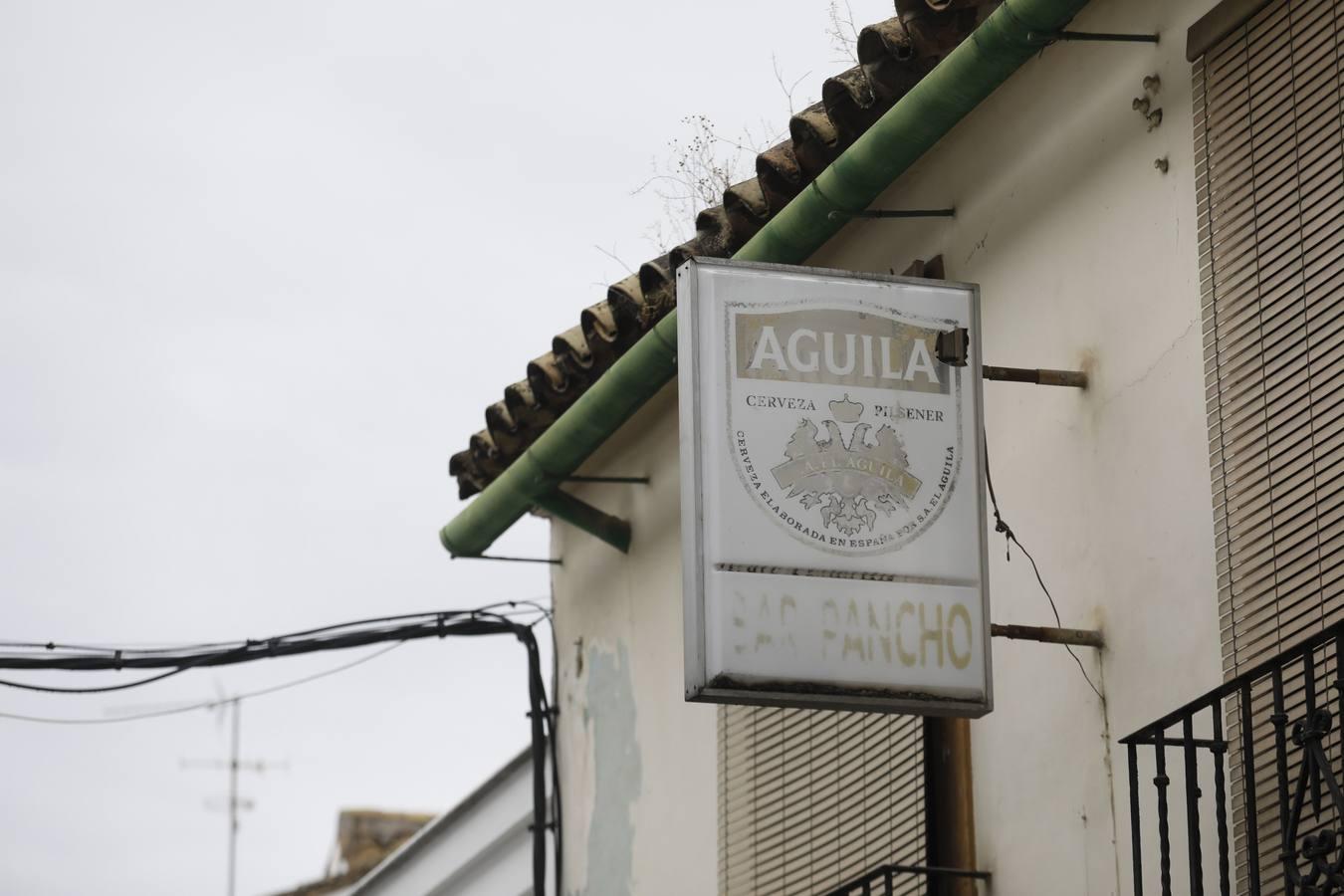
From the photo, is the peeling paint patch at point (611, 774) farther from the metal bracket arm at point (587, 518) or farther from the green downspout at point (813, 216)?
the green downspout at point (813, 216)

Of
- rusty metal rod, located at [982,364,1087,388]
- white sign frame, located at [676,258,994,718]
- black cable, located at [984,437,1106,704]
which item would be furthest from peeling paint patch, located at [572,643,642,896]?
white sign frame, located at [676,258,994,718]

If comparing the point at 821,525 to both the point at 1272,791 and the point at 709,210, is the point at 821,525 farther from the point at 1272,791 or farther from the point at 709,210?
the point at 709,210

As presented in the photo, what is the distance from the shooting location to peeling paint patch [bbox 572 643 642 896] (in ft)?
36.5

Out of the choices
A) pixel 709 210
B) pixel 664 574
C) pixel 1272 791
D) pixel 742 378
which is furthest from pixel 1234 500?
pixel 664 574

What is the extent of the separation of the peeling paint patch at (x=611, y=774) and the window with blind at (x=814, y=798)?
1.06 meters

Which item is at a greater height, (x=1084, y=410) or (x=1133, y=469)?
(x=1084, y=410)

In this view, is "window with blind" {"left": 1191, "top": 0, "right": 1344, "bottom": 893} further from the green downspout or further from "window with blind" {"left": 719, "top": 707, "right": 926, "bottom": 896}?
"window with blind" {"left": 719, "top": 707, "right": 926, "bottom": 896}

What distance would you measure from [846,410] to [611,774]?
4541 mm

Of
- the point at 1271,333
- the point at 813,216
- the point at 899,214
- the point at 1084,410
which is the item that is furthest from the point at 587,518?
the point at 1271,333

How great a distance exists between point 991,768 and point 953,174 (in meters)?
2.26

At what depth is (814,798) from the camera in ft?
30.7

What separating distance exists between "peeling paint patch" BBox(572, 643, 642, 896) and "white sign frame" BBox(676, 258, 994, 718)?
4196 mm

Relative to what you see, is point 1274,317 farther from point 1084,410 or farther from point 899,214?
point 899,214

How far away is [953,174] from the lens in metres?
8.92
